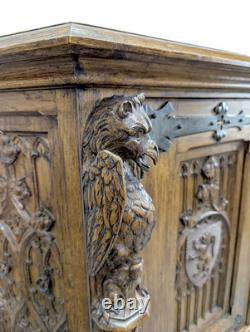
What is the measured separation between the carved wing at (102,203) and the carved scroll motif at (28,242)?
0.09 m

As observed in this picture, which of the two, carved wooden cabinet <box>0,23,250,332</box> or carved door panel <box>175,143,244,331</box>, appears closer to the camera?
carved wooden cabinet <box>0,23,250,332</box>

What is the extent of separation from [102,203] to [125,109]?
0.15 metres

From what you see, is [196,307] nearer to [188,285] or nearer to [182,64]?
[188,285]

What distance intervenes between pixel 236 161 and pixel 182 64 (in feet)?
1.32

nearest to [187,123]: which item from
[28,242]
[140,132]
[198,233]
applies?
[140,132]

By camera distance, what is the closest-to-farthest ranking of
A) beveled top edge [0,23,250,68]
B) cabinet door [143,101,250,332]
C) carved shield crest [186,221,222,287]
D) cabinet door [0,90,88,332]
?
beveled top edge [0,23,250,68] < cabinet door [0,90,88,332] < cabinet door [143,101,250,332] < carved shield crest [186,221,222,287]

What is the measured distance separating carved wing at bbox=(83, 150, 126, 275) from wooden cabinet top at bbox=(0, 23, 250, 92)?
12 cm

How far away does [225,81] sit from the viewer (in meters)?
0.61

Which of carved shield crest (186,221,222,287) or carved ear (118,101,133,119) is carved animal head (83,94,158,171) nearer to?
carved ear (118,101,133,119)

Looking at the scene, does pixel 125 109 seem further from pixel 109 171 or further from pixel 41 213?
pixel 41 213

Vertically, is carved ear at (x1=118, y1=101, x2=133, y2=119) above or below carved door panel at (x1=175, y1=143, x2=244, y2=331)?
above

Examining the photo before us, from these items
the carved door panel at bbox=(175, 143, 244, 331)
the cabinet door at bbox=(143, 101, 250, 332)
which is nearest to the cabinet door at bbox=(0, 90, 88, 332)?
the cabinet door at bbox=(143, 101, 250, 332)

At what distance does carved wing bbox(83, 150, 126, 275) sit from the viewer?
410 mm

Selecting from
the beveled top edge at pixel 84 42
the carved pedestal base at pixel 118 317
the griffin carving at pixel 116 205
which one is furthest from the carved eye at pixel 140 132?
the carved pedestal base at pixel 118 317
